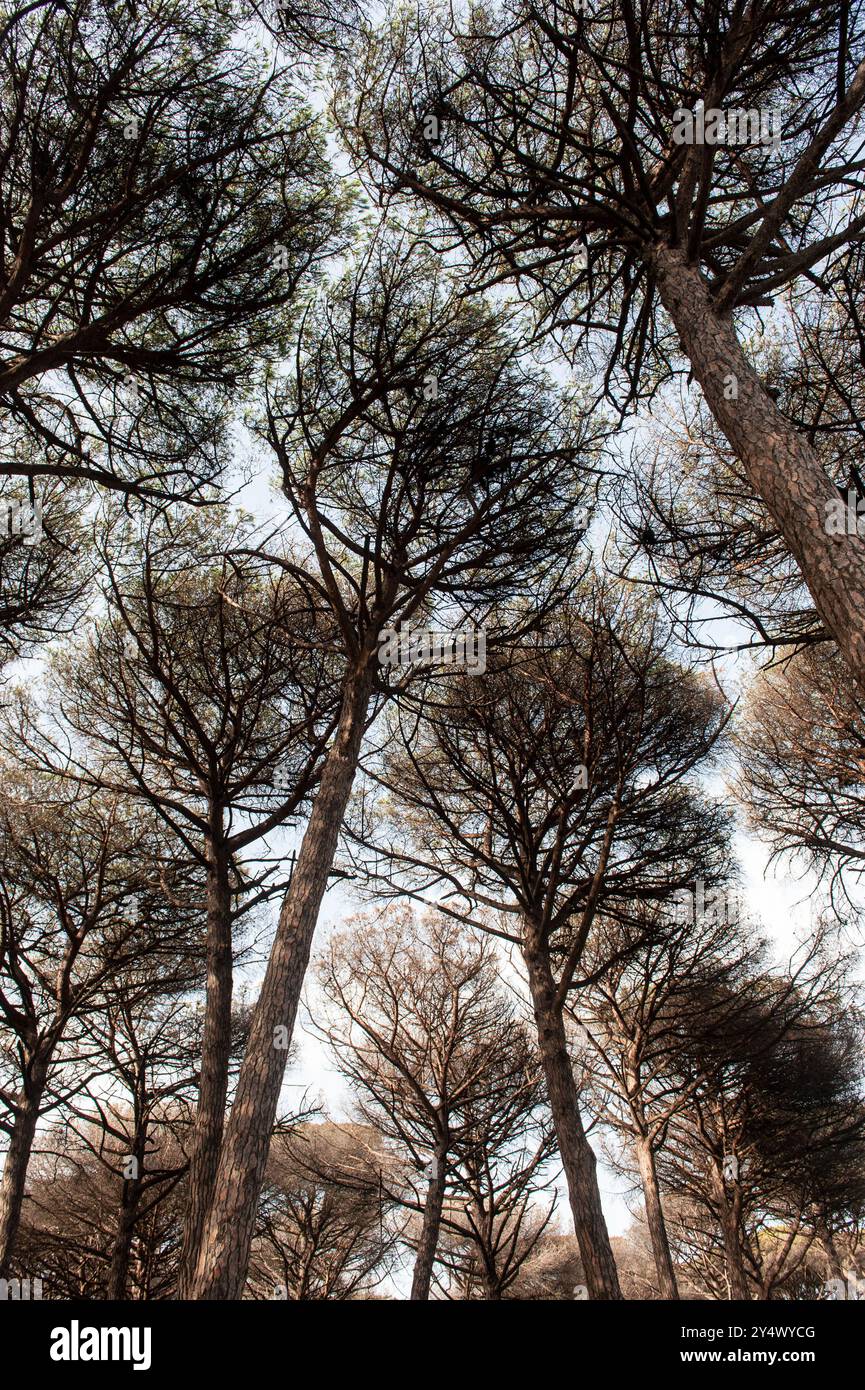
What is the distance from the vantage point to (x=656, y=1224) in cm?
1018

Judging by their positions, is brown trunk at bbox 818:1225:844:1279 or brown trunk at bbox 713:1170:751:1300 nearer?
brown trunk at bbox 713:1170:751:1300

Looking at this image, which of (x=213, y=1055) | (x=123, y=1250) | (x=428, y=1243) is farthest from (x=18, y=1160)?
(x=428, y=1243)

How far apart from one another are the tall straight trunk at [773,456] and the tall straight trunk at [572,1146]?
4.46m

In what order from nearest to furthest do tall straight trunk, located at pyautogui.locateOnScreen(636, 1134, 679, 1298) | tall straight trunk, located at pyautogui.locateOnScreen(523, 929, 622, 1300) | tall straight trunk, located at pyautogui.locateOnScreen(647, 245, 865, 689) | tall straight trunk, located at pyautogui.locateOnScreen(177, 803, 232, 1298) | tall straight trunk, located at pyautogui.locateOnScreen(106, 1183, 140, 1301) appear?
tall straight trunk, located at pyautogui.locateOnScreen(647, 245, 865, 689) < tall straight trunk, located at pyautogui.locateOnScreen(177, 803, 232, 1298) < tall straight trunk, located at pyautogui.locateOnScreen(523, 929, 622, 1300) < tall straight trunk, located at pyautogui.locateOnScreen(106, 1183, 140, 1301) < tall straight trunk, located at pyautogui.locateOnScreen(636, 1134, 679, 1298)

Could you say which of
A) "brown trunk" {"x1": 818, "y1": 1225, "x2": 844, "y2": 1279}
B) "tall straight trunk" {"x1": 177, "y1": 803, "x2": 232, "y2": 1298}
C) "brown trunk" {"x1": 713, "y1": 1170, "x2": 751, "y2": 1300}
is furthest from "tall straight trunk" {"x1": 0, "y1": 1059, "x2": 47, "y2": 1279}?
"brown trunk" {"x1": 818, "y1": 1225, "x2": 844, "y2": 1279}

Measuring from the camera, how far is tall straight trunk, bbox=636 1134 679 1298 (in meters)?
9.80

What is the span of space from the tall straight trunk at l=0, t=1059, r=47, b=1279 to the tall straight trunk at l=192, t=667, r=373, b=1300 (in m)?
4.98

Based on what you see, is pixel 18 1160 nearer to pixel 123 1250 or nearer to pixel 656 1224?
pixel 123 1250

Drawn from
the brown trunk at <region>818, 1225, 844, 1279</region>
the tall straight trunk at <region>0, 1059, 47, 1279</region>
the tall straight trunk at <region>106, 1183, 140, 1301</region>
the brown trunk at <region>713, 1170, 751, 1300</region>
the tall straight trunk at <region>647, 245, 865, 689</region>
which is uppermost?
the tall straight trunk at <region>647, 245, 865, 689</region>

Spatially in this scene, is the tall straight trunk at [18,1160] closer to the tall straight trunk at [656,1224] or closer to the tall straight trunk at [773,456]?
the tall straight trunk at [656,1224]

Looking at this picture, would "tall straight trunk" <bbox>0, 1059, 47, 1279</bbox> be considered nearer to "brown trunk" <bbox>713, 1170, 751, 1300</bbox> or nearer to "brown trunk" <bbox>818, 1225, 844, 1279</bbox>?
"brown trunk" <bbox>713, 1170, 751, 1300</bbox>

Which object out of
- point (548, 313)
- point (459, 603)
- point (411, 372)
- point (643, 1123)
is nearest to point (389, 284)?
point (411, 372)
